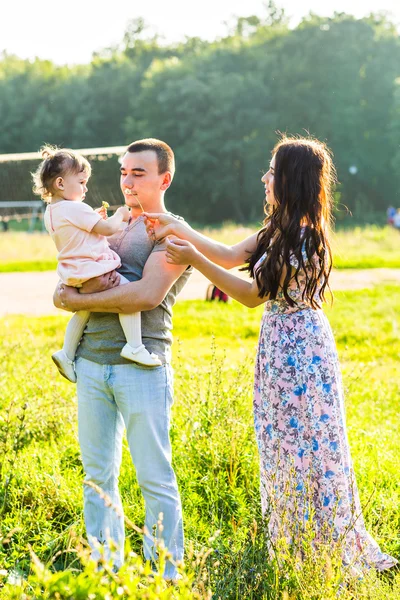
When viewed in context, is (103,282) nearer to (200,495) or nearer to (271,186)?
(271,186)

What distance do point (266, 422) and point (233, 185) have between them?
53.8m

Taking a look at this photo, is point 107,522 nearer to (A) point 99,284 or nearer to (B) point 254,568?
(B) point 254,568

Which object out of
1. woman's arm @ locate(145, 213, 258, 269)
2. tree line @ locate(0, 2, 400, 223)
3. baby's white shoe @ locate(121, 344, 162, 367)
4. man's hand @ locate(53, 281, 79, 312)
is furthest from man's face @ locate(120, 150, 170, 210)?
tree line @ locate(0, 2, 400, 223)

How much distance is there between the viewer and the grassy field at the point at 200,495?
2.88m

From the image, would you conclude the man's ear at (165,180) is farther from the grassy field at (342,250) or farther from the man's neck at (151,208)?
the grassy field at (342,250)

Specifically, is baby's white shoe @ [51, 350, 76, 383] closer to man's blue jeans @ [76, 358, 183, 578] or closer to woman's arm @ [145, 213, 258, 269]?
man's blue jeans @ [76, 358, 183, 578]

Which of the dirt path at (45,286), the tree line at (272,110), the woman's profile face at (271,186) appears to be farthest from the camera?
the tree line at (272,110)

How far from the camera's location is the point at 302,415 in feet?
11.2

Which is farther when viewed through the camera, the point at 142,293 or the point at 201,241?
the point at 201,241

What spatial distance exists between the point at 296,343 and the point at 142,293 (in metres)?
0.68

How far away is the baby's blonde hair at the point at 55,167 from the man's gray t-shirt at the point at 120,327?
1.04 feet

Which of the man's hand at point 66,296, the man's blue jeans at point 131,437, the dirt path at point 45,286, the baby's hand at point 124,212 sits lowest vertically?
the dirt path at point 45,286

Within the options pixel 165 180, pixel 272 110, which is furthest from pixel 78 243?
pixel 272 110

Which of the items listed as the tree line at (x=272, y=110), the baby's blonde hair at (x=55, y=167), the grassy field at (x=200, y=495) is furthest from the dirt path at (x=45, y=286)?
the tree line at (x=272, y=110)
